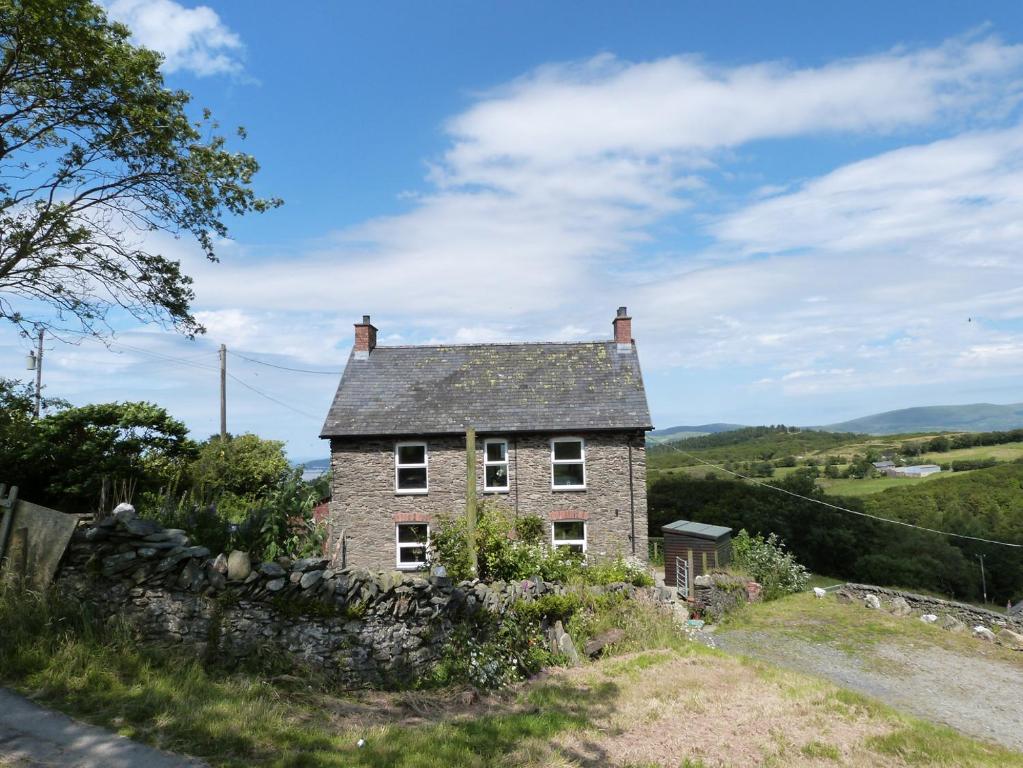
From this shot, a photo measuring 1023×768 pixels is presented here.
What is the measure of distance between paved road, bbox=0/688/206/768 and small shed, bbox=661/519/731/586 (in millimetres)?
15760

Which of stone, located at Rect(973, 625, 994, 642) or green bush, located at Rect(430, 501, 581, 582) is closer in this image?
green bush, located at Rect(430, 501, 581, 582)

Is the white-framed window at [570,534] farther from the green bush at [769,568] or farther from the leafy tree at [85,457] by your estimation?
the leafy tree at [85,457]

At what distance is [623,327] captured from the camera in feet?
76.1

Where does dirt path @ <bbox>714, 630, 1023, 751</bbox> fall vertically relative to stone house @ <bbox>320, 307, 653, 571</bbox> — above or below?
below

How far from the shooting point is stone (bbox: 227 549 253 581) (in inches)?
303

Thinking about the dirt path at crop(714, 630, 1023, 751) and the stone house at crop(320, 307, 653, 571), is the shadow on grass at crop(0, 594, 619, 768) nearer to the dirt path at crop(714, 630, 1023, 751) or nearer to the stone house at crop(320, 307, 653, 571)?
the dirt path at crop(714, 630, 1023, 751)

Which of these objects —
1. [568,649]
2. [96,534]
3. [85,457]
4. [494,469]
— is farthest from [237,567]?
[494,469]

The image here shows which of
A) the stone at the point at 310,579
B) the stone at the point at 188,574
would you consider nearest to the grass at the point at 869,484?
the stone at the point at 310,579

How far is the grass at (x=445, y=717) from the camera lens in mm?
5594

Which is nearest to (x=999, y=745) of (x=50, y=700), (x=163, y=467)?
(x=50, y=700)

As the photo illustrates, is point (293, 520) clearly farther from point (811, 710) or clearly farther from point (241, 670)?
point (811, 710)

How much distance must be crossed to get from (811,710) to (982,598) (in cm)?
5137

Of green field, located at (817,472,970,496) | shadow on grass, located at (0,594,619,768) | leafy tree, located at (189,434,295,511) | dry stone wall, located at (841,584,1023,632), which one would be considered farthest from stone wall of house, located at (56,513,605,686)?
green field, located at (817,472,970,496)

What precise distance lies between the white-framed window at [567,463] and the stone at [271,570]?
13.0 metres
